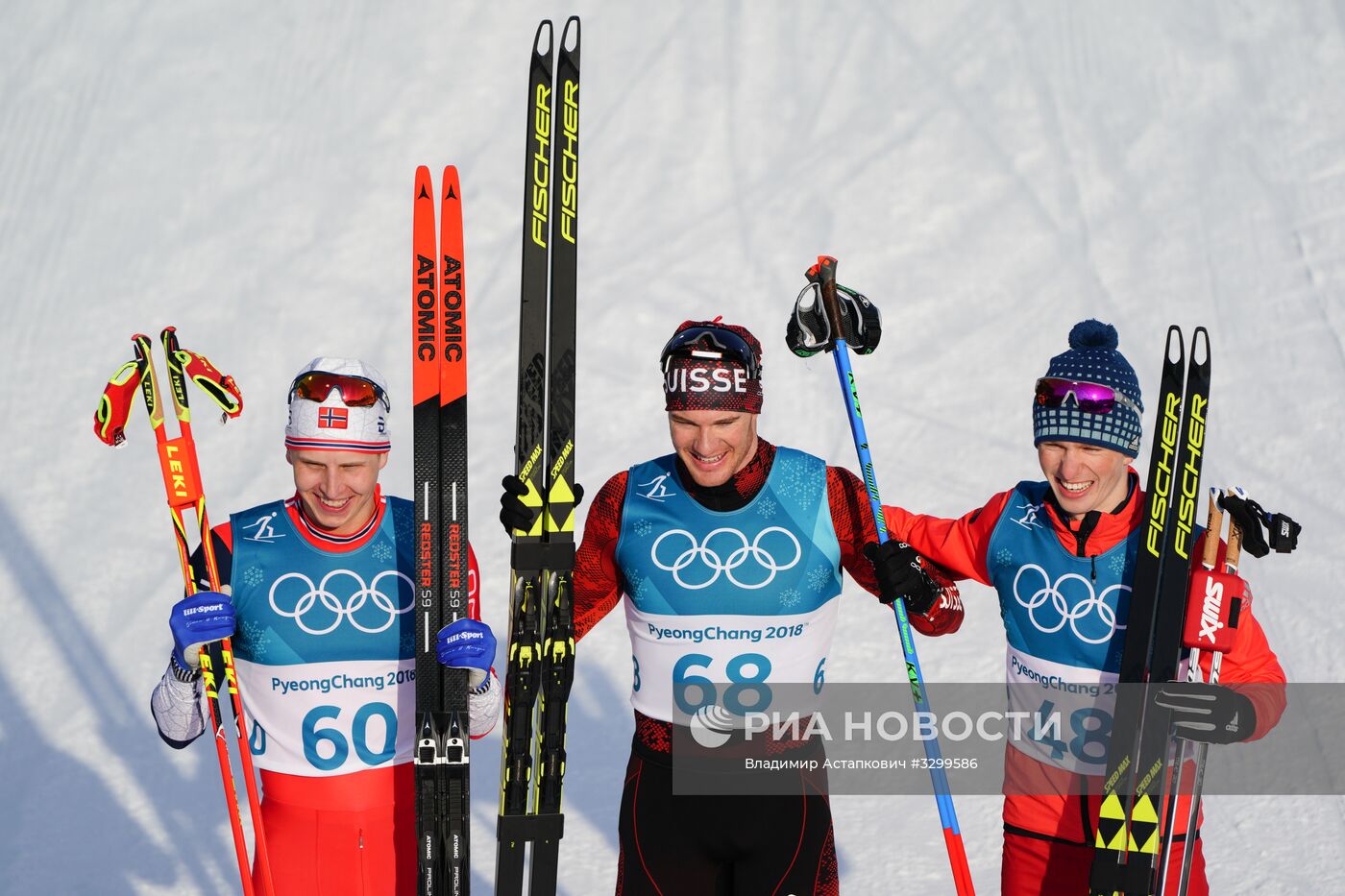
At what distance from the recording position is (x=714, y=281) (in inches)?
485

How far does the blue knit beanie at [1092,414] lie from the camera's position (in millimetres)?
3455

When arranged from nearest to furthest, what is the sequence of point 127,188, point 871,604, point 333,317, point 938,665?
point 938,665 < point 871,604 < point 333,317 < point 127,188

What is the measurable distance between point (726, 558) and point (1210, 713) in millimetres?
1292

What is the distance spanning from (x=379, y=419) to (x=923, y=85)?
12.4 m

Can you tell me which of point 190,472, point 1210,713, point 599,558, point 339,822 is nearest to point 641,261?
point 599,558

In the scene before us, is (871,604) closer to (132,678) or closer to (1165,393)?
(132,678)

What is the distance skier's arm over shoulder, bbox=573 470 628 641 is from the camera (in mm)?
3820

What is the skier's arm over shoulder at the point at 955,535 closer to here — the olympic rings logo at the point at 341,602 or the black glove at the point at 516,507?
the black glove at the point at 516,507

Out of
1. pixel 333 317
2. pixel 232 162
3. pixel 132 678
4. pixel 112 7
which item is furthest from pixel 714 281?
pixel 112 7

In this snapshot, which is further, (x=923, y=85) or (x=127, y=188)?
(x=923, y=85)

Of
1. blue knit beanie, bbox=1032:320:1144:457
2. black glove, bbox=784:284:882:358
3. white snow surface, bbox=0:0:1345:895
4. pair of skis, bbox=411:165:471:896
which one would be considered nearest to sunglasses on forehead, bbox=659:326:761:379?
black glove, bbox=784:284:882:358

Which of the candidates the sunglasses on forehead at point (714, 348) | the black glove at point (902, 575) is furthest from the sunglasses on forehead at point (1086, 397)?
the sunglasses on forehead at point (714, 348)

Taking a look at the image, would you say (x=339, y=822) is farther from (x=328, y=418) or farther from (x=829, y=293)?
(x=829, y=293)

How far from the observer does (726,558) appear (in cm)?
370
